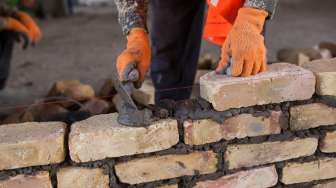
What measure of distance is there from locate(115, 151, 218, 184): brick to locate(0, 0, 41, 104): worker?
95.8 inches

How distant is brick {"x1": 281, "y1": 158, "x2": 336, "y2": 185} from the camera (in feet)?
5.97

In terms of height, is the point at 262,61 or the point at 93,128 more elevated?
the point at 262,61

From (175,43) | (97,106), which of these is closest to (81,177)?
(175,43)

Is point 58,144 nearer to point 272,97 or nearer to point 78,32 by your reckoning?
point 272,97

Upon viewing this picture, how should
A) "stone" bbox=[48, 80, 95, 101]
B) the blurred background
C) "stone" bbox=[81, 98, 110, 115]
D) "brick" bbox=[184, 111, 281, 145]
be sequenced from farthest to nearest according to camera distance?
the blurred background → "stone" bbox=[48, 80, 95, 101] → "stone" bbox=[81, 98, 110, 115] → "brick" bbox=[184, 111, 281, 145]

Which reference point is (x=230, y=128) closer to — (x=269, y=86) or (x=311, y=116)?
(x=269, y=86)

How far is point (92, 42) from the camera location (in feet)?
17.6

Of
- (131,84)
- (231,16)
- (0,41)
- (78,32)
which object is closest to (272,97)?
(231,16)

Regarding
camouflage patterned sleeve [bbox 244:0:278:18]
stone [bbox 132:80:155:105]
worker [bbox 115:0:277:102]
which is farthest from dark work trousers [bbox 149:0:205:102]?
camouflage patterned sleeve [bbox 244:0:278:18]

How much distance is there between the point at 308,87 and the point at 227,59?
305 millimetres

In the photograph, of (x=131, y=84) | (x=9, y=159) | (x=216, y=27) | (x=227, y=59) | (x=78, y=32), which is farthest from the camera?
(x=78, y=32)

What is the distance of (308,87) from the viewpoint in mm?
1732

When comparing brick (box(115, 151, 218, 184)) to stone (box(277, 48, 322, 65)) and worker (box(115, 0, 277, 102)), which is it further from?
stone (box(277, 48, 322, 65))

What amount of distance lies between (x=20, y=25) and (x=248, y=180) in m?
2.64
